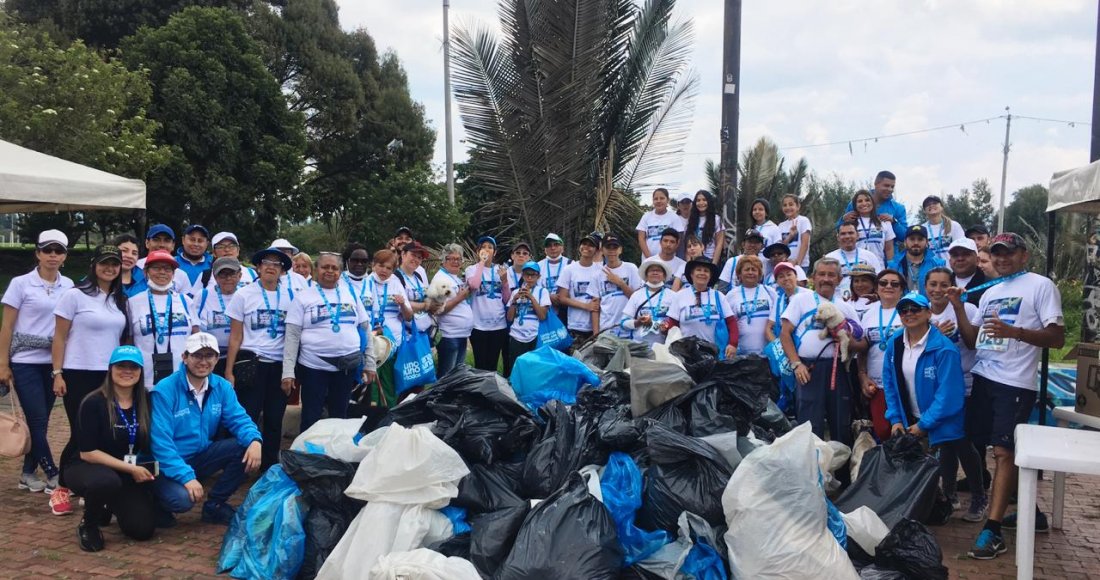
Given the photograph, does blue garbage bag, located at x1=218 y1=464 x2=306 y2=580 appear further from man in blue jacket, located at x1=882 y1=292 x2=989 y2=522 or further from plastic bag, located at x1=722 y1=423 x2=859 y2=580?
man in blue jacket, located at x1=882 y1=292 x2=989 y2=522

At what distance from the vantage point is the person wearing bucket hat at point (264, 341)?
551cm

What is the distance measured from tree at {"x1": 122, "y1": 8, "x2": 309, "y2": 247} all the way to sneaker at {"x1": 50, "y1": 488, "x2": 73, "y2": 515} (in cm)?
1616

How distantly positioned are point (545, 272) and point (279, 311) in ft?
8.88

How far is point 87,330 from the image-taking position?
16.7 ft

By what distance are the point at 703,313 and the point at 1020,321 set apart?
2204 mm

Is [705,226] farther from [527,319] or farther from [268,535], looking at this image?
[268,535]

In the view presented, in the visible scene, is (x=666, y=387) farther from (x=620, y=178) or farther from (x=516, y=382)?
(x=620, y=178)

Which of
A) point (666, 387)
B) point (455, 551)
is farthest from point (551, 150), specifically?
point (455, 551)

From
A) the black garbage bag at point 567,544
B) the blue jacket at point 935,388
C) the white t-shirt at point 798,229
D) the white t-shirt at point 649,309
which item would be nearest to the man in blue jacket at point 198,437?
the black garbage bag at point 567,544

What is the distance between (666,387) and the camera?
4.82m

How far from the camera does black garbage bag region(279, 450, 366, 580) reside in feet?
13.8

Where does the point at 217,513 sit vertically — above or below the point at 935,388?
below

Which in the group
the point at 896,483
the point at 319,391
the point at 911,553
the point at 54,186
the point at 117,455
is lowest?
the point at 911,553

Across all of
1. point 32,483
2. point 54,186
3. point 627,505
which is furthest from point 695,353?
point 54,186
